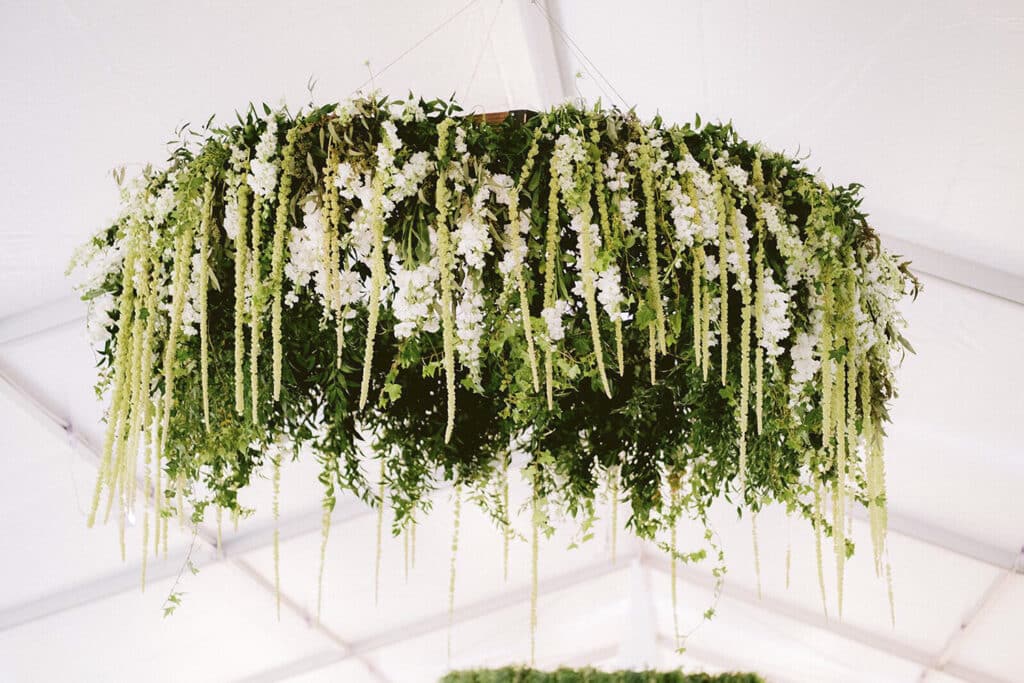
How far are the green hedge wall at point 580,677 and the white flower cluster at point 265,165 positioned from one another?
3.14 meters

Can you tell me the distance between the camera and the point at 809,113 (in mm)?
2863

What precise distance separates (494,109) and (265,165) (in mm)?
1894

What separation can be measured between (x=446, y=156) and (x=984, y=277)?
96.7 inches

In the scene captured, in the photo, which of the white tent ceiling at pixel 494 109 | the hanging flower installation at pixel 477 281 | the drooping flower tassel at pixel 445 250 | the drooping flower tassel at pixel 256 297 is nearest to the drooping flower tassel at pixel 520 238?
the hanging flower installation at pixel 477 281

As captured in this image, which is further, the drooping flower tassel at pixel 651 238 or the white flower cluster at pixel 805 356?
the white flower cluster at pixel 805 356

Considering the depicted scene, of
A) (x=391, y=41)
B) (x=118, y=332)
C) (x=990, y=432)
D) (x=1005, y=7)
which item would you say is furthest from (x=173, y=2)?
(x=990, y=432)

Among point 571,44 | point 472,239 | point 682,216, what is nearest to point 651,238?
point 682,216

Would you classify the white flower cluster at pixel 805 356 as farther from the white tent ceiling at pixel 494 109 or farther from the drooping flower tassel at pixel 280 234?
the white tent ceiling at pixel 494 109

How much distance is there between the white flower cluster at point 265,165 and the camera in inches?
62.9

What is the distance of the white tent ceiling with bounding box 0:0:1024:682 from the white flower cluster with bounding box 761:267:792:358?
3.85 ft

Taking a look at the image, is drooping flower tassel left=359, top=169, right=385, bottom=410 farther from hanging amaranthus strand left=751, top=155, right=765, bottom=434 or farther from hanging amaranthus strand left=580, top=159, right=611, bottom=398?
hanging amaranthus strand left=751, top=155, right=765, bottom=434

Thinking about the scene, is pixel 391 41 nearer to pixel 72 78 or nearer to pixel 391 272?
pixel 72 78

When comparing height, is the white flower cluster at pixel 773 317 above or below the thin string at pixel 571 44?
below

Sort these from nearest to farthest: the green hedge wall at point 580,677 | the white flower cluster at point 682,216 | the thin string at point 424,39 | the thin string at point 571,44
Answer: the white flower cluster at point 682,216, the thin string at point 424,39, the thin string at point 571,44, the green hedge wall at point 580,677
